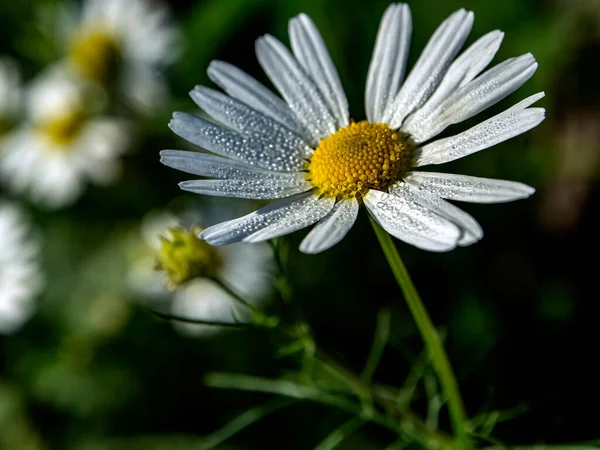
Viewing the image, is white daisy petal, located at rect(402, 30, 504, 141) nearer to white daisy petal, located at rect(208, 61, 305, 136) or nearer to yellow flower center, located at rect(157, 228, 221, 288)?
white daisy petal, located at rect(208, 61, 305, 136)

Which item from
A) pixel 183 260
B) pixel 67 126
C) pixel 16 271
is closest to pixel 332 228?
pixel 183 260

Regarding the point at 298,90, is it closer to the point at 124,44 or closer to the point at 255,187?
the point at 255,187

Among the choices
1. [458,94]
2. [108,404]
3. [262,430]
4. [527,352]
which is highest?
[458,94]

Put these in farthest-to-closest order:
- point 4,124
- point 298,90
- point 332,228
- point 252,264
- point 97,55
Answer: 1. point 4,124
2. point 97,55
3. point 252,264
4. point 298,90
5. point 332,228

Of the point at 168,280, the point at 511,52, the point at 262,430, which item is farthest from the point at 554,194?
the point at 168,280

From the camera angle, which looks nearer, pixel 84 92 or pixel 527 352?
pixel 527 352

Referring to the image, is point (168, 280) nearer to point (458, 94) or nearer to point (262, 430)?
point (458, 94)

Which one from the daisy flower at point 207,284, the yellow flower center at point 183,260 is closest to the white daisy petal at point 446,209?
the yellow flower center at point 183,260
